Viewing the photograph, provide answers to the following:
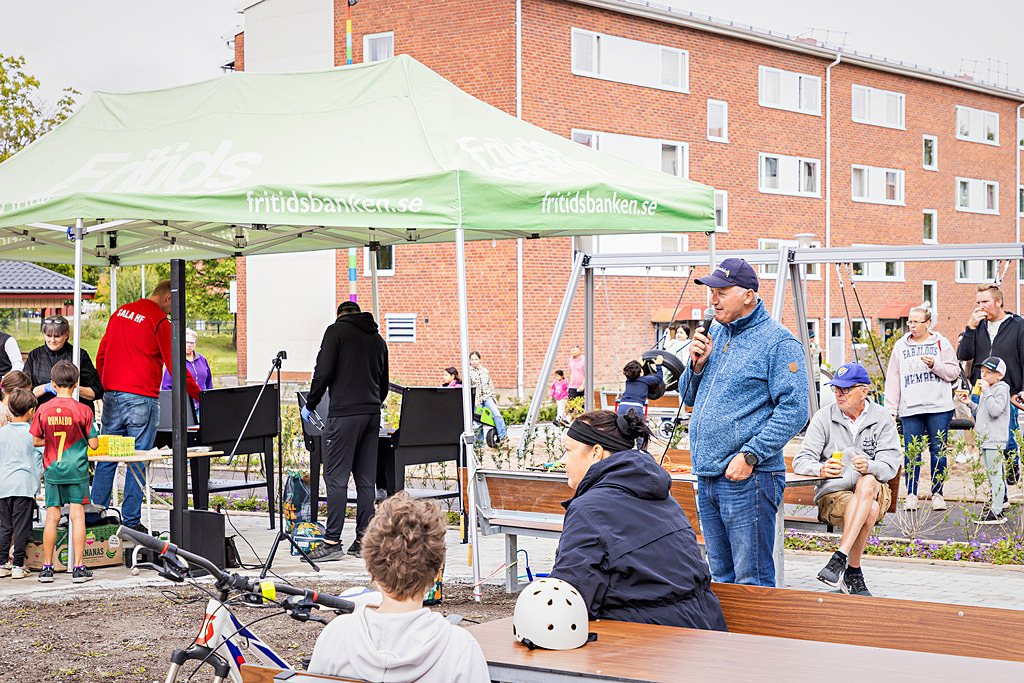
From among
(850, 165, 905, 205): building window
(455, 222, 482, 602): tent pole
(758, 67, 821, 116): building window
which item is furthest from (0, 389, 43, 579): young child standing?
(850, 165, 905, 205): building window

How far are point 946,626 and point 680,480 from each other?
3176 millimetres

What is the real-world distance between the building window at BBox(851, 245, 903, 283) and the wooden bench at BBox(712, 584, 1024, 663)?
35.5 metres

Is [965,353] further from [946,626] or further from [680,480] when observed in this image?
[946,626]

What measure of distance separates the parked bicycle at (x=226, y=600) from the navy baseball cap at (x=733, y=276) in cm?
306

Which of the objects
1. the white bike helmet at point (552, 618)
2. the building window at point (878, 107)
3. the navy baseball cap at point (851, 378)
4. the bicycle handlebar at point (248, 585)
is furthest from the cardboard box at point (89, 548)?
the building window at point (878, 107)

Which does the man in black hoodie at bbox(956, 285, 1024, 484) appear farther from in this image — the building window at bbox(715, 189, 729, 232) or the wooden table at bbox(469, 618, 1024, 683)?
the building window at bbox(715, 189, 729, 232)

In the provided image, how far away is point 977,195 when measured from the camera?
147 ft

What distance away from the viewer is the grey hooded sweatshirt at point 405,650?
9.33 ft

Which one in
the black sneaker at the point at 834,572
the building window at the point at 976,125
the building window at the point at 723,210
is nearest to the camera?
the black sneaker at the point at 834,572

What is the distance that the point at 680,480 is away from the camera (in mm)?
6926

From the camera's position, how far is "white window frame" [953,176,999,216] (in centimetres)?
4375

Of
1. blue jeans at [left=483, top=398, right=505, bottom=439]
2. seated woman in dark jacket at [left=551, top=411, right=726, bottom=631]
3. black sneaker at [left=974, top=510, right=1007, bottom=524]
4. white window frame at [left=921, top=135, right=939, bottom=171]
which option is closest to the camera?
seated woman in dark jacket at [left=551, top=411, right=726, bottom=631]

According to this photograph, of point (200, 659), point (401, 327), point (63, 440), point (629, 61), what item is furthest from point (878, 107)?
point (200, 659)

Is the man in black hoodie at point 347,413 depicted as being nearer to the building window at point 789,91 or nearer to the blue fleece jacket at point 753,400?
the blue fleece jacket at point 753,400
